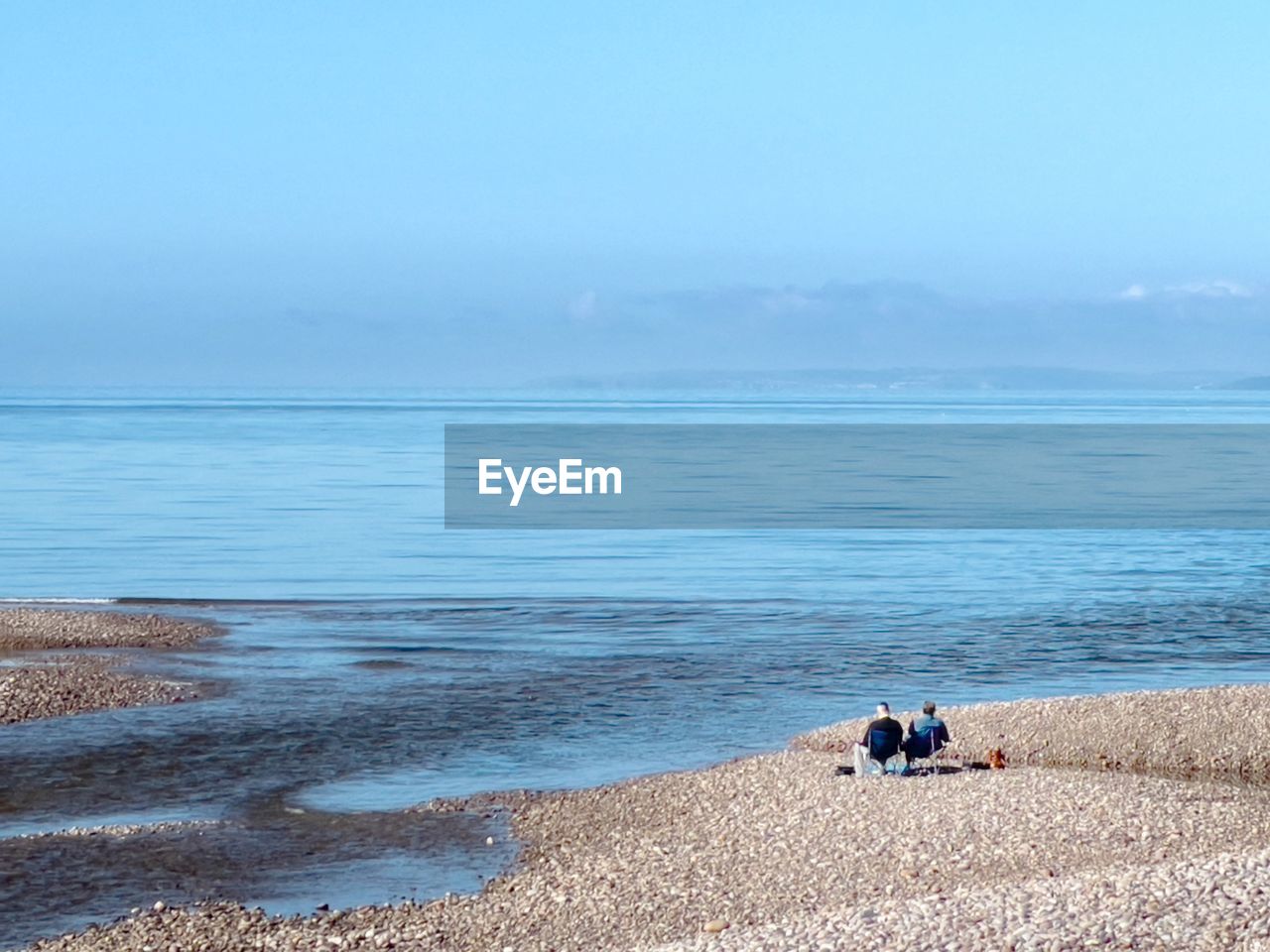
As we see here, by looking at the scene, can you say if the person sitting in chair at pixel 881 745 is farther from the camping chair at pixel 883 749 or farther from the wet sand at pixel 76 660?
the wet sand at pixel 76 660

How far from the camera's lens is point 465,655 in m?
33.1

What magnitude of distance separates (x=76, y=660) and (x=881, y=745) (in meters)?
17.7

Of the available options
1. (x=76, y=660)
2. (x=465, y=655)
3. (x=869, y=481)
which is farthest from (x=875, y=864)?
(x=869, y=481)

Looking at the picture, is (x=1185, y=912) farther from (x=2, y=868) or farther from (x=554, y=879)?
(x=2, y=868)

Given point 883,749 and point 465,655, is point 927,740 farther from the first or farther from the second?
point 465,655

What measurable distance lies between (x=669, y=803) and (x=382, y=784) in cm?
422

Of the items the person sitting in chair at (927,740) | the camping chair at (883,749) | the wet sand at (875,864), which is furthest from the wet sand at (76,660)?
the person sitting in chair at (927,740)

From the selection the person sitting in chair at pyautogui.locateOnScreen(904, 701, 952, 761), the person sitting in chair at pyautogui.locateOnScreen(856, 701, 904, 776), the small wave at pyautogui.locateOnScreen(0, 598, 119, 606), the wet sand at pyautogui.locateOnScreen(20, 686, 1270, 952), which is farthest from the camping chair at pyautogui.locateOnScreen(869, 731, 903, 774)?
the small wave at pyautogui.locateOnScreen(0, 598, 119, 606)

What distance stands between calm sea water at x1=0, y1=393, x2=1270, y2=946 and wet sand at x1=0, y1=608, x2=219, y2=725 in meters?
0.87

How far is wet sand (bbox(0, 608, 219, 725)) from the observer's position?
26875 millimetres

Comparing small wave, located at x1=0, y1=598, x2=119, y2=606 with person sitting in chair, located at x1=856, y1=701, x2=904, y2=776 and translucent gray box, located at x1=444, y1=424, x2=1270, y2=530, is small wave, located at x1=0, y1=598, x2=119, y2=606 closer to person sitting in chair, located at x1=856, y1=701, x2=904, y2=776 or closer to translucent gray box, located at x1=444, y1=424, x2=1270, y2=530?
translucent gray box, located at x1=444, y1=424, x2=1270, y2=530

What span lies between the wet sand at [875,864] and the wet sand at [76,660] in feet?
30.6

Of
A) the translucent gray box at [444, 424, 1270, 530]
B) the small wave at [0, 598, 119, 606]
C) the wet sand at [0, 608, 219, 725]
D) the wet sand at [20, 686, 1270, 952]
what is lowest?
the translucent gray box at [444, 424, 1270, 530]

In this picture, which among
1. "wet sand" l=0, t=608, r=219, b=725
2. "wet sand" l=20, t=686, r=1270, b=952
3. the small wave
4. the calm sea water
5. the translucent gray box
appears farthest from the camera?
the translucent gray box
